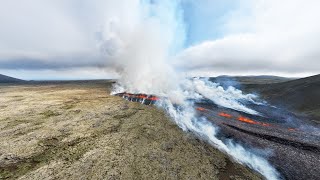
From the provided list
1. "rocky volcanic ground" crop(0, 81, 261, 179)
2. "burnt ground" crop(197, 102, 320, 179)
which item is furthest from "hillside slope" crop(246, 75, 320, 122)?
"rocky volcanic ground" crop(0, 81, 261, 179)

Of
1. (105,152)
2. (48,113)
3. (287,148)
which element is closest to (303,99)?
(287,148)

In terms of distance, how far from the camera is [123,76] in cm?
13838

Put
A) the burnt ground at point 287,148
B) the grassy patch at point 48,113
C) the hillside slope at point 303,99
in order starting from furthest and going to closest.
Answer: the hillside slope at point 303,99, the grassy patch at point 48,113, the burnt ground at point 287,148

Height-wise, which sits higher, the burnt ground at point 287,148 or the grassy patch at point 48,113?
the grassy patch at point 48,113

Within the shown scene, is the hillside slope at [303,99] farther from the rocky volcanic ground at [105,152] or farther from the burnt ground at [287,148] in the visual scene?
the rocky volcanic ground at [105,152]

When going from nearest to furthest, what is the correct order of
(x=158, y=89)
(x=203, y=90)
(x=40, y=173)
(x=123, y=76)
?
(x=40, y=173) < (x=158, y=89) < (x=203, y=90) < (x=123, y=76)

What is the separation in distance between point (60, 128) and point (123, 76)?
330 feet

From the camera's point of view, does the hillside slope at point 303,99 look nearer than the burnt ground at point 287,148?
No

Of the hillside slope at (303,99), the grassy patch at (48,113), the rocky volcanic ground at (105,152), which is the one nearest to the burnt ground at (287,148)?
the rocky volcanic ground at (105,152)

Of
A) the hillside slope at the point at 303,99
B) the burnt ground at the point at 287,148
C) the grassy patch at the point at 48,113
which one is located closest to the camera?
the burnt ground at the point at 287,148

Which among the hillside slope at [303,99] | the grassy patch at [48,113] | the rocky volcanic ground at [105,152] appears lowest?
the hillside slope at [303,99]

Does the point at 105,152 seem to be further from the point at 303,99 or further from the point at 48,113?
the point at 303,99

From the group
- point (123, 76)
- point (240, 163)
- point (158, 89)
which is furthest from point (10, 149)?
point (123, 76)

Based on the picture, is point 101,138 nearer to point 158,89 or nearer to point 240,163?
point 240,163
